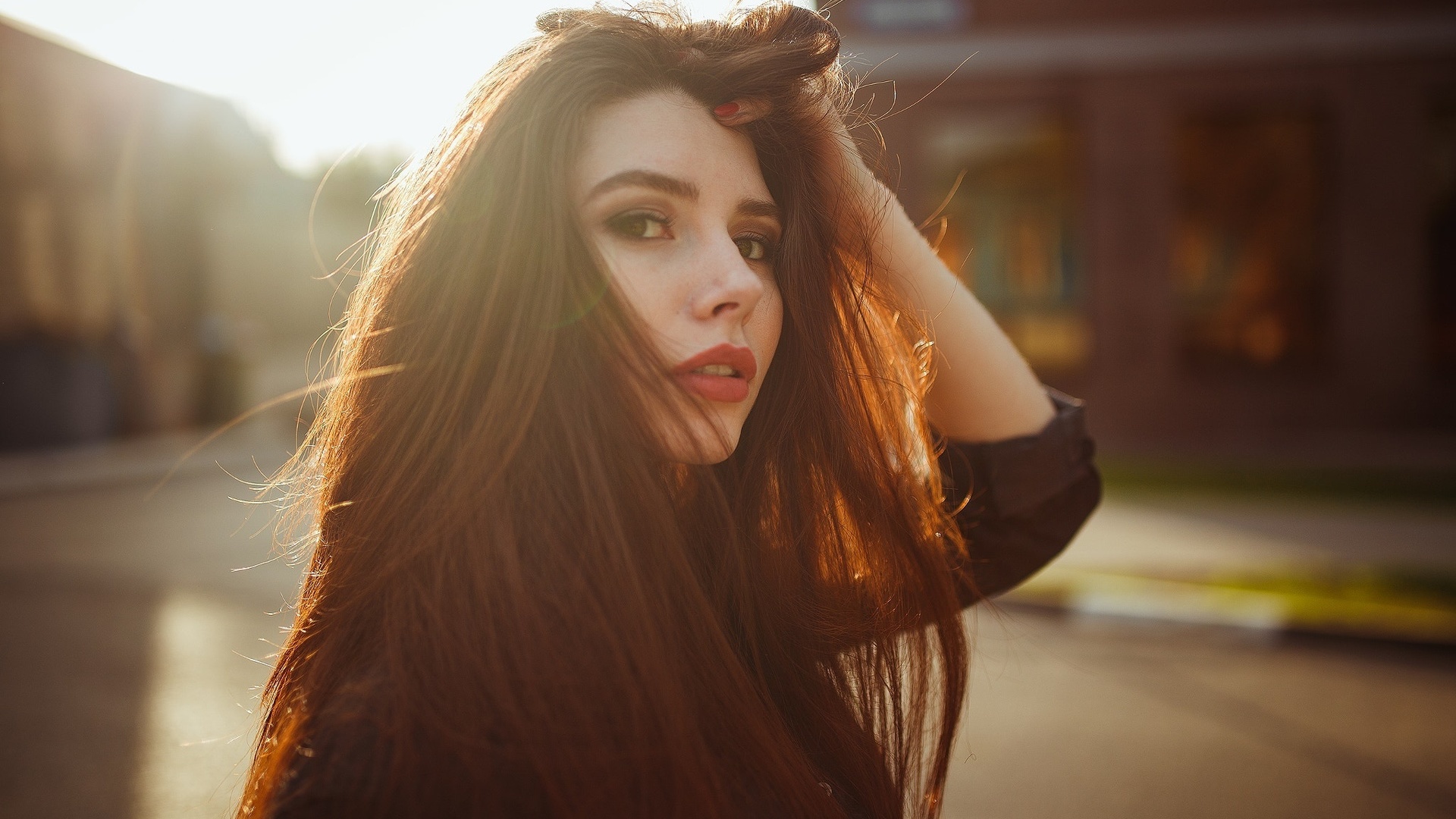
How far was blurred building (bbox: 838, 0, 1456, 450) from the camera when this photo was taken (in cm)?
1360

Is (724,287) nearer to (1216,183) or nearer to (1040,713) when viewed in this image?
(1040,713)

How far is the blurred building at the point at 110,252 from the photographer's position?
1379cm

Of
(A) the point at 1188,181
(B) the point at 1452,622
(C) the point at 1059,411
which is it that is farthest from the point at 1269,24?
(C) the point at 1059,411

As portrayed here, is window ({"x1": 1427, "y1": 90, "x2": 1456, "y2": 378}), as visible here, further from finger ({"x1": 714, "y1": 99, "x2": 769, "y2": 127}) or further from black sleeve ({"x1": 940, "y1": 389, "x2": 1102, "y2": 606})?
finger ({"x1": 714, "y1": 99, "x2": 769, "y2": 127})

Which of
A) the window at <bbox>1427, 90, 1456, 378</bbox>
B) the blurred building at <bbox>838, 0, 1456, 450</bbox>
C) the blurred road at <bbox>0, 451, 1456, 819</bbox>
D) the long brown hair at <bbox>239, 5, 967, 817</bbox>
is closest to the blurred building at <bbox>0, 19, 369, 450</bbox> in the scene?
the blurred road at <bbox>0, 451, 1456, 819</bbox>

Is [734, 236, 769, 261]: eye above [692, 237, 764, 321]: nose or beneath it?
above

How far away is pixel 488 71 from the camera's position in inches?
61.2

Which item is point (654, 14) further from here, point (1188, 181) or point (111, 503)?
point (1188, 181)

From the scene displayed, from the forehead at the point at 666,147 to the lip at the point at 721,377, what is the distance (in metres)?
0.23

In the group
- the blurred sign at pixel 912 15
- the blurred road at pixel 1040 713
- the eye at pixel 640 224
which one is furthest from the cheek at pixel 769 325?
the blurred sign at pixel 912 15

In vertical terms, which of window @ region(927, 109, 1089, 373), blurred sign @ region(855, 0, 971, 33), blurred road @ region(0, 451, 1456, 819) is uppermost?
blurred sign @ region(855, 0, 971, 33)

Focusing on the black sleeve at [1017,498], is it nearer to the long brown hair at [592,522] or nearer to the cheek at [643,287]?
the long brown hair at [592,522]

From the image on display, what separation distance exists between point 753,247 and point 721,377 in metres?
0.31

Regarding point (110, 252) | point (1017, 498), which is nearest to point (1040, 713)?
point (1017, 498)
